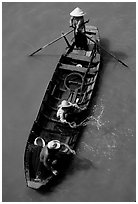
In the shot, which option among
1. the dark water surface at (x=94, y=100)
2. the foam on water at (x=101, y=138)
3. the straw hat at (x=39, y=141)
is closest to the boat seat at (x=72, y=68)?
the dark water surface at (x=94, y=100)

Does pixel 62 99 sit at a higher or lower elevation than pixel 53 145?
lower

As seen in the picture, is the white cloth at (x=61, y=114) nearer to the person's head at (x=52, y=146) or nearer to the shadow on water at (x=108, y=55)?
the person's head at (x=52, y=146)

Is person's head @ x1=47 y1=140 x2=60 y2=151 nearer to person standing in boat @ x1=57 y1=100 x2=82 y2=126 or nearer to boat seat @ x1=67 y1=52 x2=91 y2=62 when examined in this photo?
person standing in boat @ x1=57 y1=100 x2=82 y2=126

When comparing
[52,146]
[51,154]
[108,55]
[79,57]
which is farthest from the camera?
[108,55]

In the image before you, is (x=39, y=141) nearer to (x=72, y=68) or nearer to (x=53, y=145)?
(x=53, y=145)

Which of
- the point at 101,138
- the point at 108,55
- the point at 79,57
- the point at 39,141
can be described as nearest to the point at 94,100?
the point at 101,138

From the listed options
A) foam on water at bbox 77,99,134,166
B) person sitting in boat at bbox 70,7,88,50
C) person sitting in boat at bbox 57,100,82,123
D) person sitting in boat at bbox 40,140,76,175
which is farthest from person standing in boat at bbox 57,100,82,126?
person sitting in boat at bbox 70,7,88,50
